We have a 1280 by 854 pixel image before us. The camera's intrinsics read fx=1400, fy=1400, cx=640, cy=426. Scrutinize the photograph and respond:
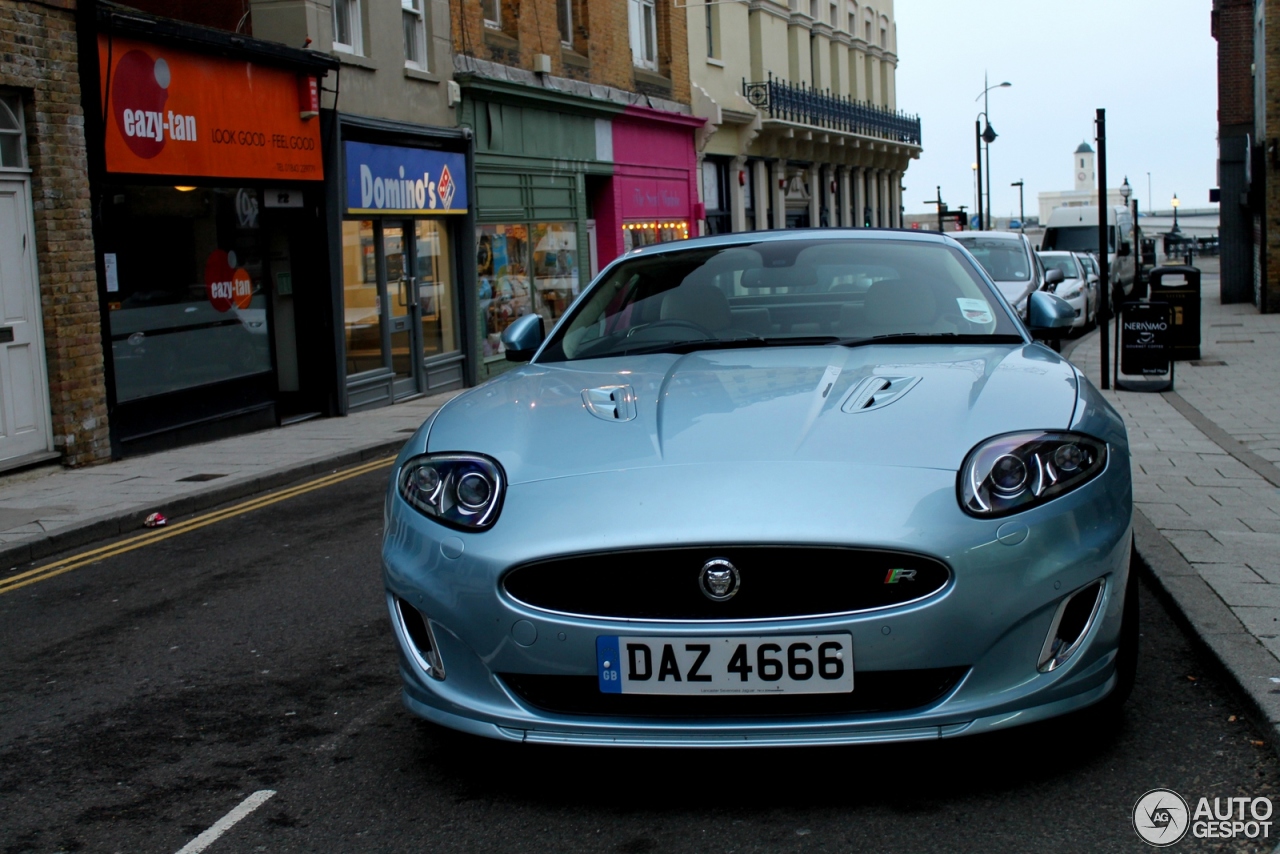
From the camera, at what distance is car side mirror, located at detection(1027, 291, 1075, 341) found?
5.50 metres

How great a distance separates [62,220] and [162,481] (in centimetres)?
267

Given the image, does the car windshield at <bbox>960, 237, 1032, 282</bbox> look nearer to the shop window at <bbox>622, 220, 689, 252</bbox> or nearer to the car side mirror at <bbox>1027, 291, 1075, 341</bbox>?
the shop window at <bbox>622, 220, 689, 252</bbox>

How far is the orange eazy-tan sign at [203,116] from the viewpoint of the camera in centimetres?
1224

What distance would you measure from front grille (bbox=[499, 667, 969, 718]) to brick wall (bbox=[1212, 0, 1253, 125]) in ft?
103

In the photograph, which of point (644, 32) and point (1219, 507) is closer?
point (1219, 507)

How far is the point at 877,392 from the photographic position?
3.87 metres

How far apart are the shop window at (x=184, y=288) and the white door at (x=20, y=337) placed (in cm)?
80

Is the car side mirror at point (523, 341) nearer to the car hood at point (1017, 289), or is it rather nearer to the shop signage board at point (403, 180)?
the shop signage board at point (403, 180)

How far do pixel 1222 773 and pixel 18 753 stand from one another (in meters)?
3.49

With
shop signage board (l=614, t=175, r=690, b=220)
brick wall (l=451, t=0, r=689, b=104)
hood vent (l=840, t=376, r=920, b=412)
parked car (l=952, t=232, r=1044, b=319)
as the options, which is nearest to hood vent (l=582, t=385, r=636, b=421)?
hood vent (l=840, t=376, r=920, b=412)

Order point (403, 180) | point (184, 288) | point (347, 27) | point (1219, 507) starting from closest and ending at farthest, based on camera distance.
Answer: point (1219, 507), point (184, 288), point (347, 27), point (403, 180)

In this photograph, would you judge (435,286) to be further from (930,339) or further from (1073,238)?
(1073,238)

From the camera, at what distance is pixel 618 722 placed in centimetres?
335

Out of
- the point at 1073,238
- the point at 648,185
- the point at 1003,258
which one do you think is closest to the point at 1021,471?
the point at 1003,258
